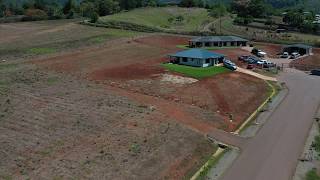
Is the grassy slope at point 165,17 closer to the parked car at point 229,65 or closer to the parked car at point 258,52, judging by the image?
the parked car at point 258,52

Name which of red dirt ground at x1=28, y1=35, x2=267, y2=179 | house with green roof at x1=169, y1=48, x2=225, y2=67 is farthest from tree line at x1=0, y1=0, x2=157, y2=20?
house with green roof at x1=169, y1=48, x2=225, y2=67

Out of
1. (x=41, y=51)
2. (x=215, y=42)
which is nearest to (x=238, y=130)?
(x=41, y=51)

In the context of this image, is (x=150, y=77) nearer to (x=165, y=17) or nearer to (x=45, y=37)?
(x=45, y=37)

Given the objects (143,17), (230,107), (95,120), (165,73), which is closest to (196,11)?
(143,17)

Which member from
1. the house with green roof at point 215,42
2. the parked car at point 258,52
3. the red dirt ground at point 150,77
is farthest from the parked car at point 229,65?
the house with green roof at point 215,42

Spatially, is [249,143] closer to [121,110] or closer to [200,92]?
[121,110]

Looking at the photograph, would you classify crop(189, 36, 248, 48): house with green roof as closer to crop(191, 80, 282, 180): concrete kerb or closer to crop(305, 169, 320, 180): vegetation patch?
crop(191, 80, 282, 180): concrete kerb

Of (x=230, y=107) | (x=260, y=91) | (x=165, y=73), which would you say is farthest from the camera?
→ (x=165, y=73)
